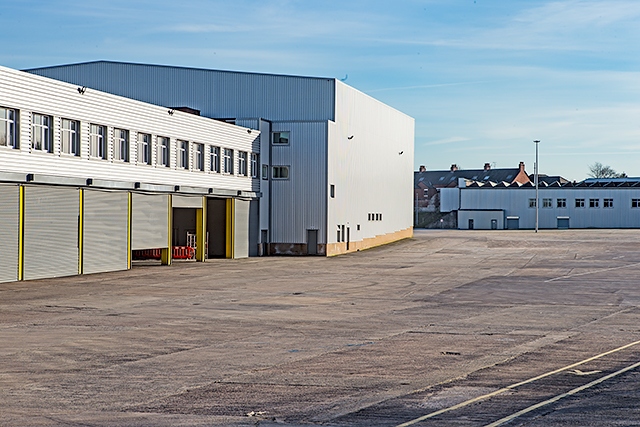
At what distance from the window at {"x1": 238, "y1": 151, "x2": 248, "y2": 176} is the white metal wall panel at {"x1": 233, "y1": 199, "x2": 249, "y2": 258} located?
1769 mm

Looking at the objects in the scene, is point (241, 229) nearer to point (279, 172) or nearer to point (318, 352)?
point (279, 172)

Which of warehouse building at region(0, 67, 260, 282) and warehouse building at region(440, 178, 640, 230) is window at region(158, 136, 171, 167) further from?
warehouse building at region(440, 178, 640, 230)

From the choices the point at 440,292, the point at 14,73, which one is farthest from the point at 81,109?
the point at 440,292

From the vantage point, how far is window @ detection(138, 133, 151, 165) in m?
42.2

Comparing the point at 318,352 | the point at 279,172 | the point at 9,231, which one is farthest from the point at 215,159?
the point at 318,352

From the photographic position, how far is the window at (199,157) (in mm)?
47812

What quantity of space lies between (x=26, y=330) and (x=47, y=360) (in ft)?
14.5

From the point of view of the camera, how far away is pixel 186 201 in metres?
46.5

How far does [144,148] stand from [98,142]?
13.3 feet

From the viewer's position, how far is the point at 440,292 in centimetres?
3017

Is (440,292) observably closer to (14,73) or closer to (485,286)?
(485,286)

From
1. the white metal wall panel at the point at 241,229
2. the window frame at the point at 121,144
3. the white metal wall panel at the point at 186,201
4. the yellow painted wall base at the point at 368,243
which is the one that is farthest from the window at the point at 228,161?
the window frame at the point at 121,144

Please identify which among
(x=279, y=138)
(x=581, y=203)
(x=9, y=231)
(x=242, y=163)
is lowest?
(x=9, y=231)

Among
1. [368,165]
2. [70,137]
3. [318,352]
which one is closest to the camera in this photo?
[318,352]
